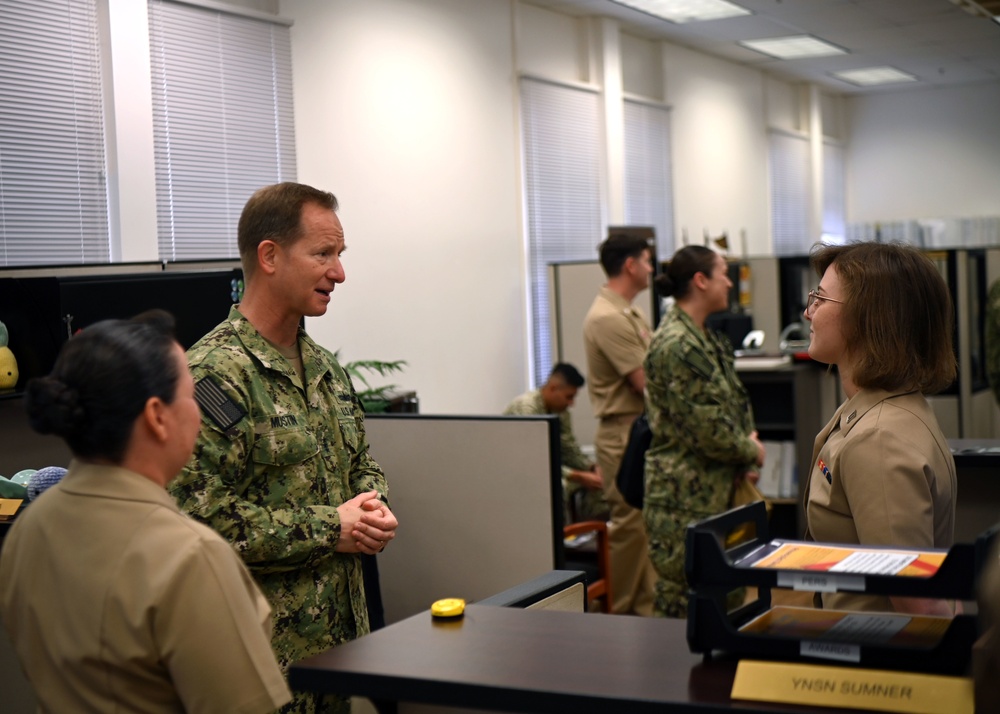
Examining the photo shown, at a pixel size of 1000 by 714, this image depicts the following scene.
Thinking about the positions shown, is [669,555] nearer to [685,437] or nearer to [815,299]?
[685,437]

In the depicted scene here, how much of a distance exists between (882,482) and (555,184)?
5.84 m

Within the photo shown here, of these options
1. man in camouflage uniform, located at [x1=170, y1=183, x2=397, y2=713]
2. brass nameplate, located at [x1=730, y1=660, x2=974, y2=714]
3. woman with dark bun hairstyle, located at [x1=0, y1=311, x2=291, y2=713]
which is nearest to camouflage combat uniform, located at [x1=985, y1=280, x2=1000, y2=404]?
man in camouflage uniform, located at [x1=170, y1=183, x2=397, y2=713]

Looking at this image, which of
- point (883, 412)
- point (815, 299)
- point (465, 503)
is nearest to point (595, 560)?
point (465, 503)

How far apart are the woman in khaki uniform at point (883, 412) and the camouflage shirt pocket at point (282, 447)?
953 mm

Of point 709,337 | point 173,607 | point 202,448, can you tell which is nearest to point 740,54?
point 709,337

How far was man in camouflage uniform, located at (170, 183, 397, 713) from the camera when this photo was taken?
1.94 metres

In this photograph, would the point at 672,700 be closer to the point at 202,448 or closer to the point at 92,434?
the point at 92,434

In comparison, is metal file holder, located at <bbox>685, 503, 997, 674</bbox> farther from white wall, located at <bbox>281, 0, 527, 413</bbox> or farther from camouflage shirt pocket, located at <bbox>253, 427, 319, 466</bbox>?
white wall, located at <bbox>281, 0, 527, 413</bbox>

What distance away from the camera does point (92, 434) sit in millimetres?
1341

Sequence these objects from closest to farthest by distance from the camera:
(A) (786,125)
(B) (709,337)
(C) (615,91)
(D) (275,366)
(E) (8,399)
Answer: (D) (275,366), (E) (8,399), (B) (709,337), (C) (615,91), (A) (786,125)

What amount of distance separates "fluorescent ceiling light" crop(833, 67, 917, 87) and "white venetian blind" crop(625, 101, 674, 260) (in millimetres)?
3261

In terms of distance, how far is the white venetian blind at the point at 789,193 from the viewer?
1095 cm

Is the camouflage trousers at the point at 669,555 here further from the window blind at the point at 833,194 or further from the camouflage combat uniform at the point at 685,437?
the window blind at the point at 833,194

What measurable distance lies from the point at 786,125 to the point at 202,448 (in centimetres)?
1040
